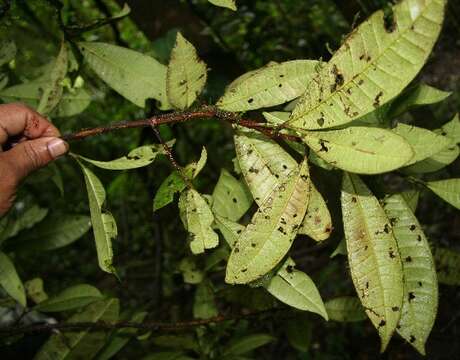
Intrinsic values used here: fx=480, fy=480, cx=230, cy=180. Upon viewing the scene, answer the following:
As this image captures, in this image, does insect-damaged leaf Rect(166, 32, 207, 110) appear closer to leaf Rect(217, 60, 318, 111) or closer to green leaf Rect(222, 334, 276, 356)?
leaf Rect(217, 60, 318, 111)

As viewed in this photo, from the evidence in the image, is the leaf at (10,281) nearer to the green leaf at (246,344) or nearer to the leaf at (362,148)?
the green leaf at (246,344)

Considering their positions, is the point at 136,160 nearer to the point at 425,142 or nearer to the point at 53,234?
the point at 425,142

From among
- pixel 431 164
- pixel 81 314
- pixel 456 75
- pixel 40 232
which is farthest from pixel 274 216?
pixel 456 75

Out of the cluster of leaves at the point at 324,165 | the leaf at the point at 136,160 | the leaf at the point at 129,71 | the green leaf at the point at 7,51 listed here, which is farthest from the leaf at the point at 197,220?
the green leaf at the point at 7,51

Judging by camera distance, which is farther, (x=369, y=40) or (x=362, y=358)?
(x=362, y=358)

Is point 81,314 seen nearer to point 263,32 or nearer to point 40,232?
point 40,232

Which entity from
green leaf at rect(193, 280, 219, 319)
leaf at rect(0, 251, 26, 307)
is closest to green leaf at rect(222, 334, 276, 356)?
green leaf at rect(193, 280, 219, 319)

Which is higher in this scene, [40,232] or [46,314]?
[40,232]

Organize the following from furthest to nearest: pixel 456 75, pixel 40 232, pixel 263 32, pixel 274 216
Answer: pixel 456 75, pixel 263 32, pixel 40 232, pixel 274 216
